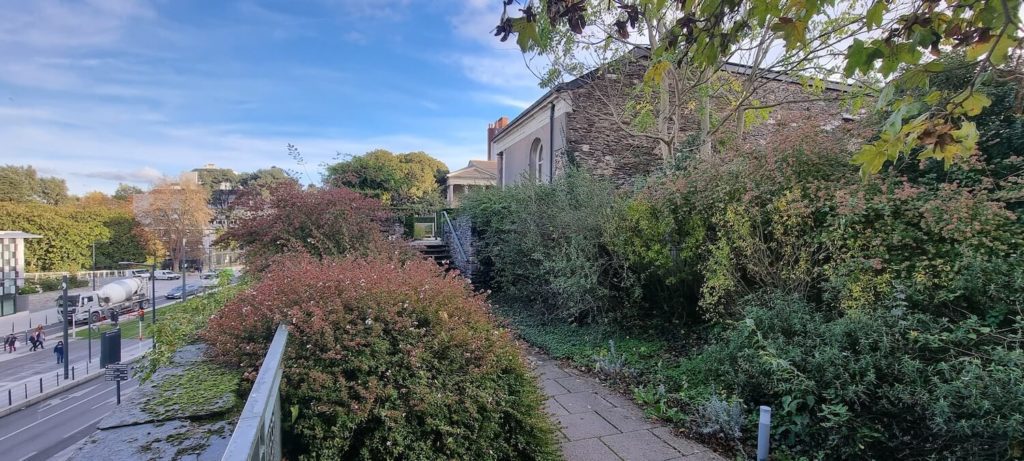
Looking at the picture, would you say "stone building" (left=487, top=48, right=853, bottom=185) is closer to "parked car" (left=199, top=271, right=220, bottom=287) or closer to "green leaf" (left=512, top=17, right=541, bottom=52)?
"parked car" (left=199, top=271, right=220, bottom=287)

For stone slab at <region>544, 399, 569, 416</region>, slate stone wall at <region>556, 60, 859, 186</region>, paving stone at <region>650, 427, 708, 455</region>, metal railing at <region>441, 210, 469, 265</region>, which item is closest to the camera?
paving stone at <region>650, 427, 708, 455</region>

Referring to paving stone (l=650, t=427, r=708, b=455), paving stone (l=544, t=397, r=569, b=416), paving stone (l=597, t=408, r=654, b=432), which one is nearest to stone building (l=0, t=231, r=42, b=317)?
paving stone (l=544, t=397, r=569, b=416)

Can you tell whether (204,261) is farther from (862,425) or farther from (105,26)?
(862,425)

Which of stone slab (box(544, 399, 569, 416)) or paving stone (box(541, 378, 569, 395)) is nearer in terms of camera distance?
stone slab (box(544, 399, 569, 416))

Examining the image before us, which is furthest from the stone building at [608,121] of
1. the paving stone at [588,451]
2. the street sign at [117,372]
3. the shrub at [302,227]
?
the street sign at [117,372]

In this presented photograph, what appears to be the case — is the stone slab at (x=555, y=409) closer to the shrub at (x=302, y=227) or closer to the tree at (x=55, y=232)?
the shrub at (x=302, y=227)

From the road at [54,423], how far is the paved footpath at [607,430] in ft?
42.2

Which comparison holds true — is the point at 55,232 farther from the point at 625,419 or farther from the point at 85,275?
the point at 625,419

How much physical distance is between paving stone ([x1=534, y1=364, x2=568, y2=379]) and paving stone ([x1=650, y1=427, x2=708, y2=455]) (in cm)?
180

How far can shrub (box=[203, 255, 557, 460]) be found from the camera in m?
2.40

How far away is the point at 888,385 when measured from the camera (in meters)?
3.06

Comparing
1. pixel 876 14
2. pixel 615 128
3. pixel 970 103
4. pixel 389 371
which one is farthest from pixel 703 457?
pixel 615 128

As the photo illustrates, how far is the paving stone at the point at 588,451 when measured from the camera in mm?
3410

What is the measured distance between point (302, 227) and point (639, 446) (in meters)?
6.31
